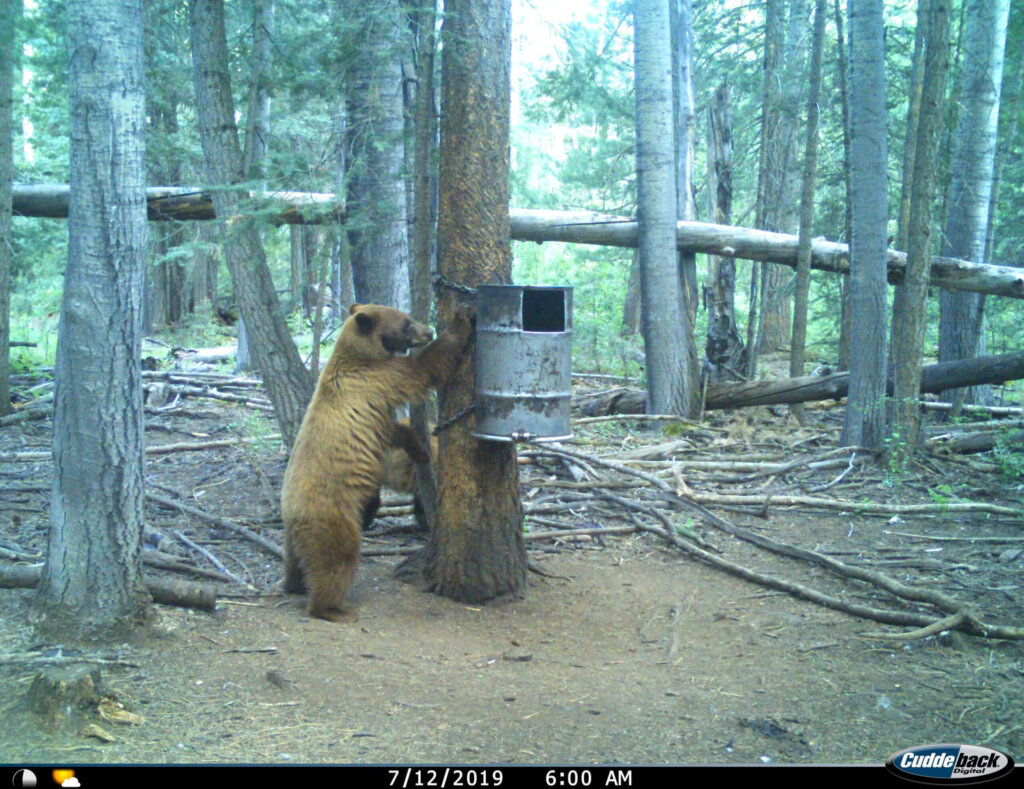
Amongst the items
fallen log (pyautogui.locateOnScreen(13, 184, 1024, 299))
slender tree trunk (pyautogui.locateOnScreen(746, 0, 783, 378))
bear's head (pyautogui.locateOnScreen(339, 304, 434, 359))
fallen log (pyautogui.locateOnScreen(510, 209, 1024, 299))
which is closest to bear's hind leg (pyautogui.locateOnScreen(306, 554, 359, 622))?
bear's head (pyautogui.locateOnScreen(339, 304, 434, 359))

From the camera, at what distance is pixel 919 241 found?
9.91 m

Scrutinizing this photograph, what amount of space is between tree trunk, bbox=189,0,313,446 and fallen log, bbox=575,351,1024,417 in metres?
6.14

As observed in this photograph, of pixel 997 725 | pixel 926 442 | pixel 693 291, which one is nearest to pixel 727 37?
pixel 693 291

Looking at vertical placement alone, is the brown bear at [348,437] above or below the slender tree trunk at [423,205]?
below

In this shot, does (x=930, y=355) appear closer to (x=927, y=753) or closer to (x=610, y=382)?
(x=610, y=382)

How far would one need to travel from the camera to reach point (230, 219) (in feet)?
27.1

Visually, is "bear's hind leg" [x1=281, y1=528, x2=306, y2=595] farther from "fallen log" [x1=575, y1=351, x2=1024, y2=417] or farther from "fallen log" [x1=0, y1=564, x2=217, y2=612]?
"fallen log" [x1=575, y1=351, x2=1024, y2=417]

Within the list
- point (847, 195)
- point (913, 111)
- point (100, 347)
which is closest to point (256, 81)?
point (100, 347)

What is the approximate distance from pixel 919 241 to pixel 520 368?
648 cm

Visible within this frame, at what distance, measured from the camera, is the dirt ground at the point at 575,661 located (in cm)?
438

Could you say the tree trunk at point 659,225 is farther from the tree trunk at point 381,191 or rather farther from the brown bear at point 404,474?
the brown bear at point 404,474

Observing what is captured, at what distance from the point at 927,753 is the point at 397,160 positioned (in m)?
8.31

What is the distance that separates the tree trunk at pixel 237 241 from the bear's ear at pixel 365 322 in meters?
2.22

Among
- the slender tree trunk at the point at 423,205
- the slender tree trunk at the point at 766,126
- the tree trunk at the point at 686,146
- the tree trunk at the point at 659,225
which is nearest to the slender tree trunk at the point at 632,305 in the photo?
the tree trunk at the point at 686,146
